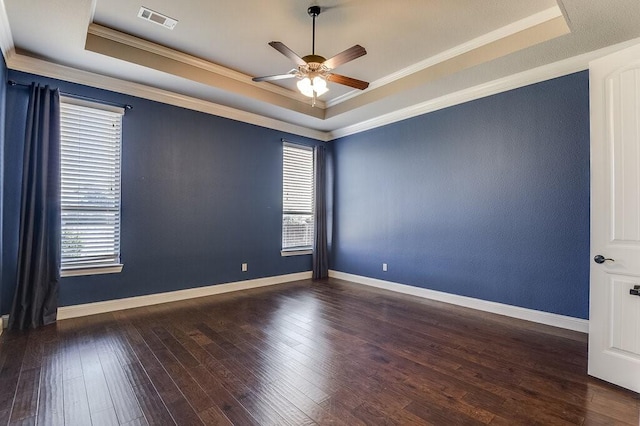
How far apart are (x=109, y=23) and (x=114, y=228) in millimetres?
2340

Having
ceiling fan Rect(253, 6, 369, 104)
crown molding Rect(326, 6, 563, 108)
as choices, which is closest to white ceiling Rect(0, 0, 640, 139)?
crown molding Rect(326, 6, 563, 108)

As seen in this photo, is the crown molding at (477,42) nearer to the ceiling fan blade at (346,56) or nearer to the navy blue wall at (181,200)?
the ceiling fan blade at (346,56)

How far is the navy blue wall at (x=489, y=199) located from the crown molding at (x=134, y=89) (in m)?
1.98

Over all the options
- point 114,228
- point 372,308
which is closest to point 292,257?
point 372,308

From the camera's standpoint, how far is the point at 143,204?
13.4 ft

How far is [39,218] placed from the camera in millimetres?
3338

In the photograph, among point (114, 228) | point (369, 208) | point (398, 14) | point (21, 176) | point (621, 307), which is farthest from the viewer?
point (369, 208)

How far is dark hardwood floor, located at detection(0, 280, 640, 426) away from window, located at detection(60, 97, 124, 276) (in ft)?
2.41

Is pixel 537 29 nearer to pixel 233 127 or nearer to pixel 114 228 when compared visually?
pixel 233 127

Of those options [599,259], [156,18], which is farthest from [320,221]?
[599,259]

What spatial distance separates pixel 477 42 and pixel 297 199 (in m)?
3.76

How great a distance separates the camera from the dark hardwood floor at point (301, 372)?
1.87m

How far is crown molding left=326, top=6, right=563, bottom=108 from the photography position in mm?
2877

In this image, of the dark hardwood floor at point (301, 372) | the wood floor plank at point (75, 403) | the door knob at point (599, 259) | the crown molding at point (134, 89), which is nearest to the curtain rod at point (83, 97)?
the crown molding at point (134, 89)
